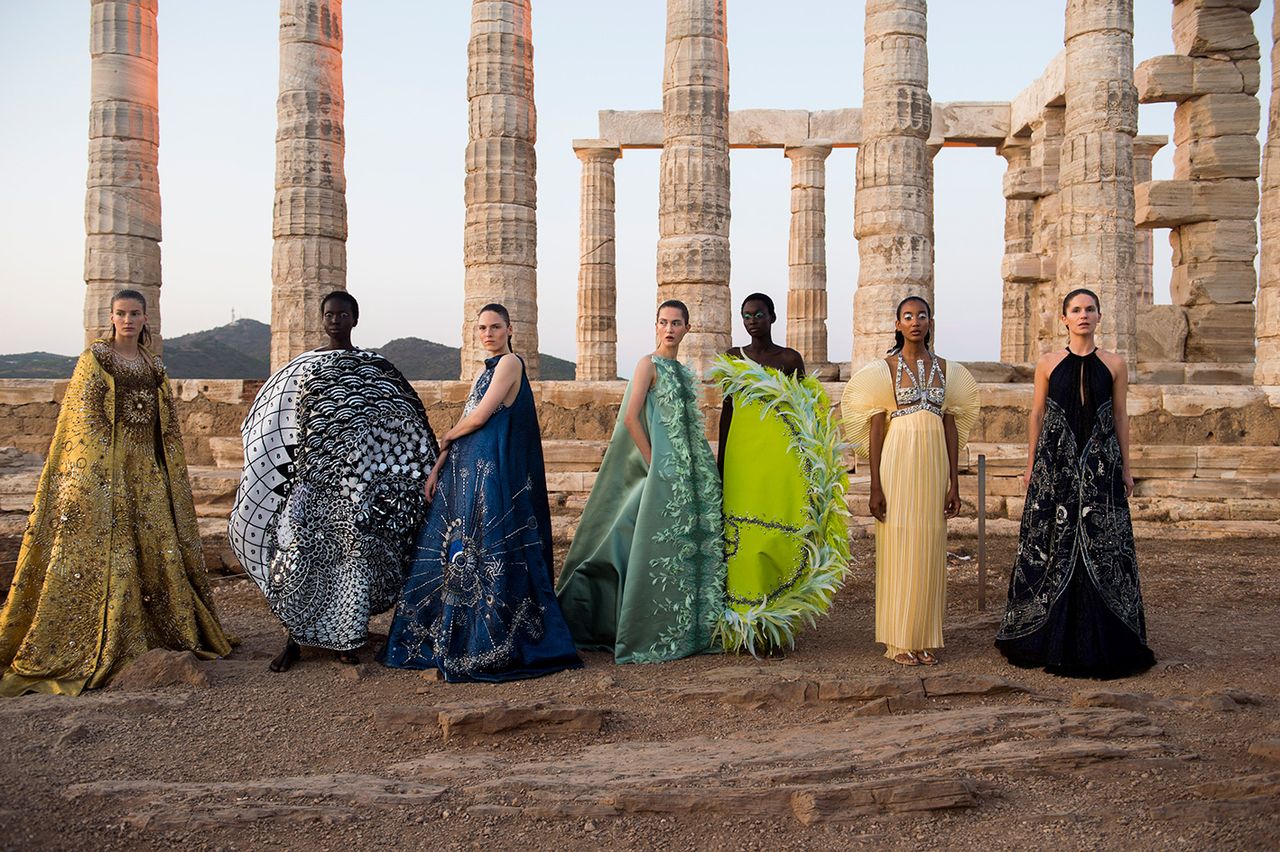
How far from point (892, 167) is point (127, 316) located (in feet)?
36.6

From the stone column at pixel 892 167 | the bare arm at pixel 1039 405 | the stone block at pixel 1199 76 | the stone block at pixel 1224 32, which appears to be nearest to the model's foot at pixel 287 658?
the bare arm at pixel 1039 405

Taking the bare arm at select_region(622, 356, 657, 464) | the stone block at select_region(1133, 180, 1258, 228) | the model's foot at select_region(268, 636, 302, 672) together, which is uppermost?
the stone block at select_region(1133, 180, 1258, 228)

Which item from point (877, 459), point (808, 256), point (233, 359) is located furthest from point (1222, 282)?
point (233, 359)

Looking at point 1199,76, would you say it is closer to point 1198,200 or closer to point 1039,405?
point 1198,200

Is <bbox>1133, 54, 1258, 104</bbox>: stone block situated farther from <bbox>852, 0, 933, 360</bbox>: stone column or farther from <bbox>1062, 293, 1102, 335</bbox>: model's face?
<bbox>1062, 293, 1102, 335</bbox>: model's face

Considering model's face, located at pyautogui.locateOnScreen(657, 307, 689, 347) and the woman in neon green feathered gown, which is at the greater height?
model's face, located at pyautogui.locateOnScreen(657, 307, 689, 347)

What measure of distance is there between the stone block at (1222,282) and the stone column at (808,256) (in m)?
6.89

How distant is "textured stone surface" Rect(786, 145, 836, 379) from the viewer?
69.6 ft

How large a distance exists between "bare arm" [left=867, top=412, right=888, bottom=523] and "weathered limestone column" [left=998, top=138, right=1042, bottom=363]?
15350mm

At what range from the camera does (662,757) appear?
406 centimetres

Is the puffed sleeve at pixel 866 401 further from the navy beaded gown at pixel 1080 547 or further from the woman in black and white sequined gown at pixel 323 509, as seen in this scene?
the woman in black and white sequined gown at pixel 323 509

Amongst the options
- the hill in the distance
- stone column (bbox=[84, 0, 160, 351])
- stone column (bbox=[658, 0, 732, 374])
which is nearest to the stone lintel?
stone column (bbox=[658, 0, 732, 374])

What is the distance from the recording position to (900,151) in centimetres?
1415

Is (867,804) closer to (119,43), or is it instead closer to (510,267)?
(510,267)
